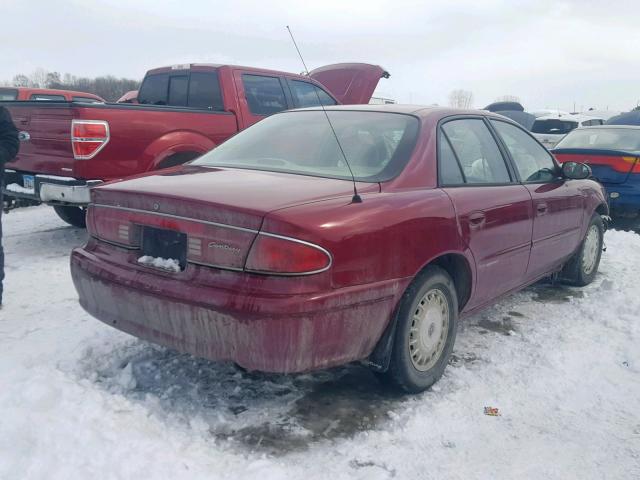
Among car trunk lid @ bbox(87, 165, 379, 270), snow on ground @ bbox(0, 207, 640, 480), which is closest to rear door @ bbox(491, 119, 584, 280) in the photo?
snow on ground @ bbox(0, 207, 640, 480)

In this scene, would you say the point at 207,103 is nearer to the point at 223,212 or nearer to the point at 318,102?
the point at 318,102

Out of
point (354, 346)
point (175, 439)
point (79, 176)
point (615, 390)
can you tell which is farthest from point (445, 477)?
point (79, 176)

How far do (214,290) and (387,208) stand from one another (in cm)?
90

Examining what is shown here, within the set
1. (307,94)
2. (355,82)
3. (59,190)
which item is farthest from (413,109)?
(355,82)

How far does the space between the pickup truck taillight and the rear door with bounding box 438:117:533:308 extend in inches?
129

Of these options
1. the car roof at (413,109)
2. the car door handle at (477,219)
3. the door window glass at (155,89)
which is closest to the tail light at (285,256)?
the car door handle at (477,219)

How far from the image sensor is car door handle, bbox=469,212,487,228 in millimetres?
3428

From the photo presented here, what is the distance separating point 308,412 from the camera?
3.00m

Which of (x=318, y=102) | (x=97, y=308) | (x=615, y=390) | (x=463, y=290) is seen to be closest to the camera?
(x=97, y=308)

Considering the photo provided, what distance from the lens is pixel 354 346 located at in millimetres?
2752

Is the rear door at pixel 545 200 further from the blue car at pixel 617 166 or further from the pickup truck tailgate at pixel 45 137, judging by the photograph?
the pickup truck tailgate at pixel 45 137

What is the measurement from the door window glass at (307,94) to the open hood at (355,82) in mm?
1230

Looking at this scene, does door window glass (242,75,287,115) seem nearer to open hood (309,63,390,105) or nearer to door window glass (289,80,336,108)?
door window glass (289,80,336,108)

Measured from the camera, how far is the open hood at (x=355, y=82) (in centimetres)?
915
